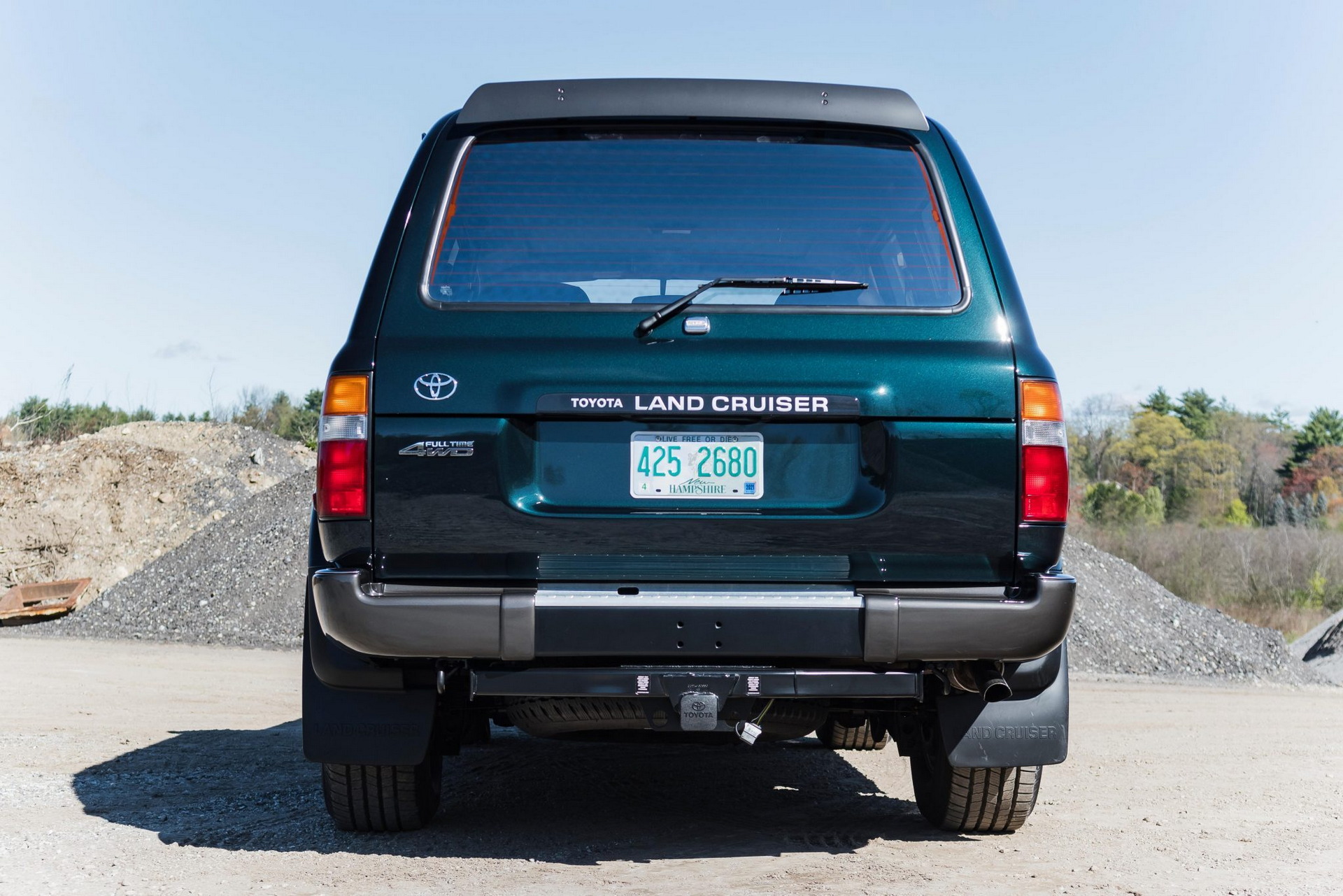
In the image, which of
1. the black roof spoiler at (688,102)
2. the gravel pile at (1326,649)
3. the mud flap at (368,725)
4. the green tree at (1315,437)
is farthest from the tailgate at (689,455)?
the green tree at (1315,437)

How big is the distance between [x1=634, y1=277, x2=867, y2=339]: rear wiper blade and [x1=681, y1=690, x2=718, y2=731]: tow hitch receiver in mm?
1033

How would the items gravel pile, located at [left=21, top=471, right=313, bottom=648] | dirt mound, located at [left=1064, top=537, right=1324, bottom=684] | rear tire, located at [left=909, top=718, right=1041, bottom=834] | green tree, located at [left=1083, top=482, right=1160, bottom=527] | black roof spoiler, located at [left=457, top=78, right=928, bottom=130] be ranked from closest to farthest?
black roof spoiler, located at [left=457, top=78, right=928, bottom=130], rear tire, located at [left=909, top=718, right=1041, bottom=834], dirt mound, located at [left=1064, top=537, right=1324, bottom=684], gravel pile, located at [left=21, top=471, right=313, bottom=648], green tree, located at [left=1083, top=482, right=1160, bottom=527]

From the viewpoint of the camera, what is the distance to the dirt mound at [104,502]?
82.5ft

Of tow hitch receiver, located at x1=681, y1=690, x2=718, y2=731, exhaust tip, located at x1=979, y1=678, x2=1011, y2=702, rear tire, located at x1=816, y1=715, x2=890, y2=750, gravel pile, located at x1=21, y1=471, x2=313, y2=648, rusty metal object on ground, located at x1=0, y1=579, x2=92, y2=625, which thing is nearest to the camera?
tow hitch receiver, located at x1=681, y1=690, x2=718, y2=731

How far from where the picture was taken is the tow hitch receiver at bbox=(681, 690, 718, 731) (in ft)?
11.6

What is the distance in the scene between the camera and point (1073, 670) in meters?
14.5

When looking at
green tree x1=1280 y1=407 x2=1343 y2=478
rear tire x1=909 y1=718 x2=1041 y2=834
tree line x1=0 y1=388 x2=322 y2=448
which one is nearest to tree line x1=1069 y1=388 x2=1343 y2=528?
green tree x1=1280 y1=407 x2=1343 y2=478

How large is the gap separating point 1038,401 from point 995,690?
0.85 m

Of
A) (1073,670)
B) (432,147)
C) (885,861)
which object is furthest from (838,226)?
(1073,670)

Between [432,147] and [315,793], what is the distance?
293 centimetres

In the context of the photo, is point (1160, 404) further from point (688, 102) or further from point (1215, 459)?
point (688, 102)

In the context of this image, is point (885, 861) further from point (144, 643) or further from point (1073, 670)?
point (144, 643)

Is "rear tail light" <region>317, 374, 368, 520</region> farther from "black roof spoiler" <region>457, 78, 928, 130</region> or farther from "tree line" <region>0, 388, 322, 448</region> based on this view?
"tree line" <region>0, 388, 322, 448</region>

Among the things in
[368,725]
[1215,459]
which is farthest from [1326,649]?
[1215,459]
